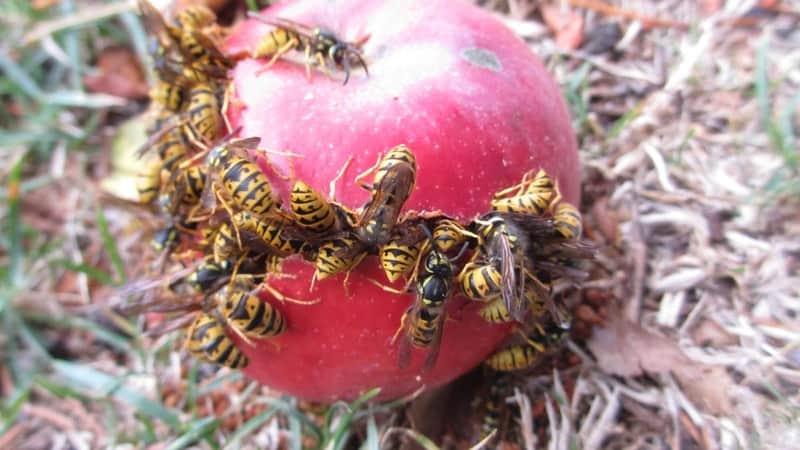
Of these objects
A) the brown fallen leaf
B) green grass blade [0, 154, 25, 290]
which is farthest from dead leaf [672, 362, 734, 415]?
green grass blade [0, 154, 25, 290]

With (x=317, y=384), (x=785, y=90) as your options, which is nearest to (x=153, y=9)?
(x=317, y=384)

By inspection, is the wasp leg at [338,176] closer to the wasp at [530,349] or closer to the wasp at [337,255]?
the wasp at [337,255]

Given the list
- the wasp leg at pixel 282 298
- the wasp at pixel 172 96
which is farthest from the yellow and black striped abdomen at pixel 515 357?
the wasp at pixel 172 96

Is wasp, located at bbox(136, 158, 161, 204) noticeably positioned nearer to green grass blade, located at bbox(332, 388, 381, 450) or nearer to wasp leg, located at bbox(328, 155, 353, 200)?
wasp leg, located at bbox(328, 155, 353, 200)

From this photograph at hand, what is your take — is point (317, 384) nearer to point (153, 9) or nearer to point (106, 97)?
point (153, 9)

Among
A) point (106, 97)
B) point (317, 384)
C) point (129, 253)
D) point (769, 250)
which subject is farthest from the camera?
point (106, 97)

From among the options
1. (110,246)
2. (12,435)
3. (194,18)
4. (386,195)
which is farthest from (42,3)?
(386,195)

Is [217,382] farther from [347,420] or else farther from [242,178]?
[242,178]
